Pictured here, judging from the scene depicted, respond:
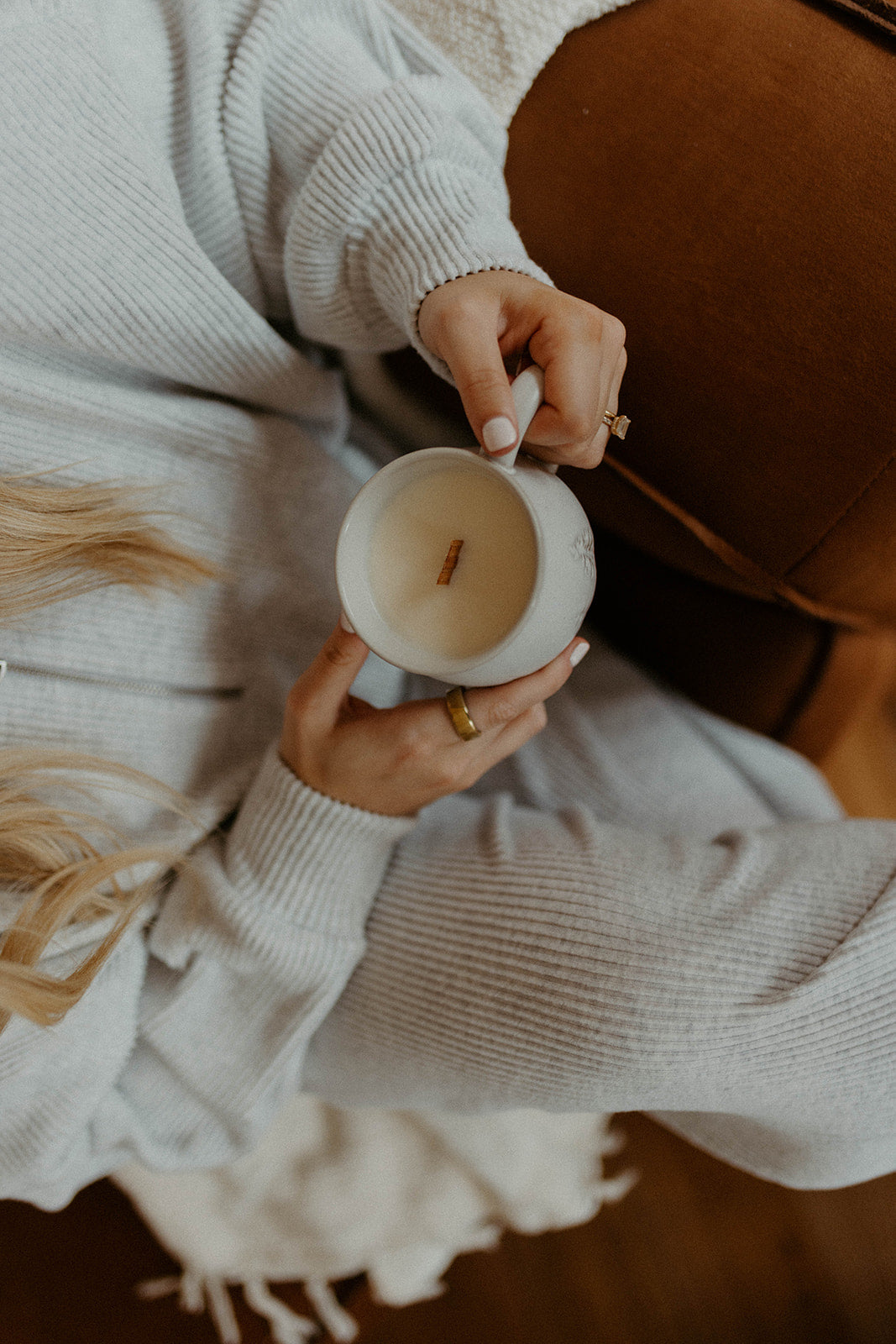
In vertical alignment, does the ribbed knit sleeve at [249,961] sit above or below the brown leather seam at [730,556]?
below

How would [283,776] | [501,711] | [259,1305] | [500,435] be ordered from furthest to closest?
[259,1305] < [283,776] < [501,711] < [500,435]

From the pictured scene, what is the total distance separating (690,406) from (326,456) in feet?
1.05

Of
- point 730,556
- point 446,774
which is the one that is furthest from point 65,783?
point 730,556

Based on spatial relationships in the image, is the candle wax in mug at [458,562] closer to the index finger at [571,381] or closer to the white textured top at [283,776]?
the index finger at [571,381]

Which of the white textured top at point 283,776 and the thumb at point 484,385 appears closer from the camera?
the thumb at point 484,385

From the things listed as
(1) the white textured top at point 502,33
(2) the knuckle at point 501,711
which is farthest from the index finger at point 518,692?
(1) the white textured top at point 502,33

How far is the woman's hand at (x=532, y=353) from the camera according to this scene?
0.44m

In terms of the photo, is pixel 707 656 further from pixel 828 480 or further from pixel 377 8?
pixel 377 8

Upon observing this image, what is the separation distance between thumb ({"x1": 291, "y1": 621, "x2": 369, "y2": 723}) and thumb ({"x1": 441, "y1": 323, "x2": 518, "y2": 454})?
162 mm

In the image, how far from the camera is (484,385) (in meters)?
0.44

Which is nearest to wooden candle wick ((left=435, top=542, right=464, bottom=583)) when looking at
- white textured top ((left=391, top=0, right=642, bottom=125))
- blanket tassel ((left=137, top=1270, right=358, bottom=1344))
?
white textured top ((left=391, top=0, right=642, bottom=125))

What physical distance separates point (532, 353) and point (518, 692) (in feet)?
0.64

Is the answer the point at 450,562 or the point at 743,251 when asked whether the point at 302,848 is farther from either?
the point at 743,251

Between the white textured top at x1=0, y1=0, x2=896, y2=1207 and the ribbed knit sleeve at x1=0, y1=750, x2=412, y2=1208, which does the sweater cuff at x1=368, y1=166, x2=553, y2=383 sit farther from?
the ribbed knit sleeve at x1=0, y1=750, x2=412, y2=1208
